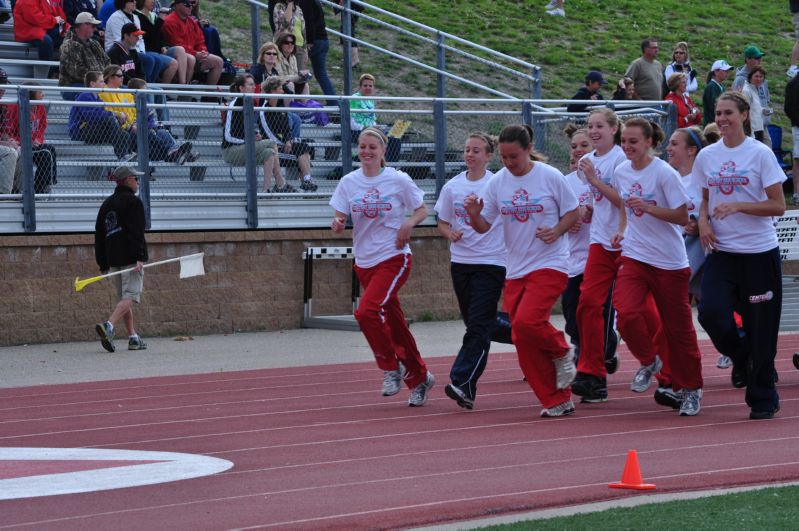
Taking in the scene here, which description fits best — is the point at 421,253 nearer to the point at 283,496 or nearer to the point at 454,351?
the point at 454,351

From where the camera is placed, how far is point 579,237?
11.3 metres

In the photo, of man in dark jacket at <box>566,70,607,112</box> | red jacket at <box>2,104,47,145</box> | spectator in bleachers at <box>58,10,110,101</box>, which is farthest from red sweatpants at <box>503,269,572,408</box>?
man in dark jacket at <box>566,70,607,112</box>

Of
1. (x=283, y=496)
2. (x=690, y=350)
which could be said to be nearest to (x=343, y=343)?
(x=690, y=350)

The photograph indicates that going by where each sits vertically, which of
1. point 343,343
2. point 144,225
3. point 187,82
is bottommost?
point 343,343

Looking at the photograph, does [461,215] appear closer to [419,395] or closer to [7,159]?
[419,395]

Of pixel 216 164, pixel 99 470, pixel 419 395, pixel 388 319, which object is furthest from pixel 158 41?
pixel 99 470

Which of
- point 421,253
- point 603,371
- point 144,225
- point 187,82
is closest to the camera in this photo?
point 603,371

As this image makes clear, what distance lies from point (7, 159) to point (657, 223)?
773cm

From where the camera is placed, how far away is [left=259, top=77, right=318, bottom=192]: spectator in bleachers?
16.2 meters

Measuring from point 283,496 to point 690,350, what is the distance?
3.57 m

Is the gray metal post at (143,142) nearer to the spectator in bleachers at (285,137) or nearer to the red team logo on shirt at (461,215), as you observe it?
the spectator in bleachers at (285,137)

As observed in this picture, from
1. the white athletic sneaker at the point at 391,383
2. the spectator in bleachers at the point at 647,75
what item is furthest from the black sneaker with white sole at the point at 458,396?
the spectator in bleachers at the point at 647,75

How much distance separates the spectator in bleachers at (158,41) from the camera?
19.2 metres

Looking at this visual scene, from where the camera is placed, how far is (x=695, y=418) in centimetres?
934
